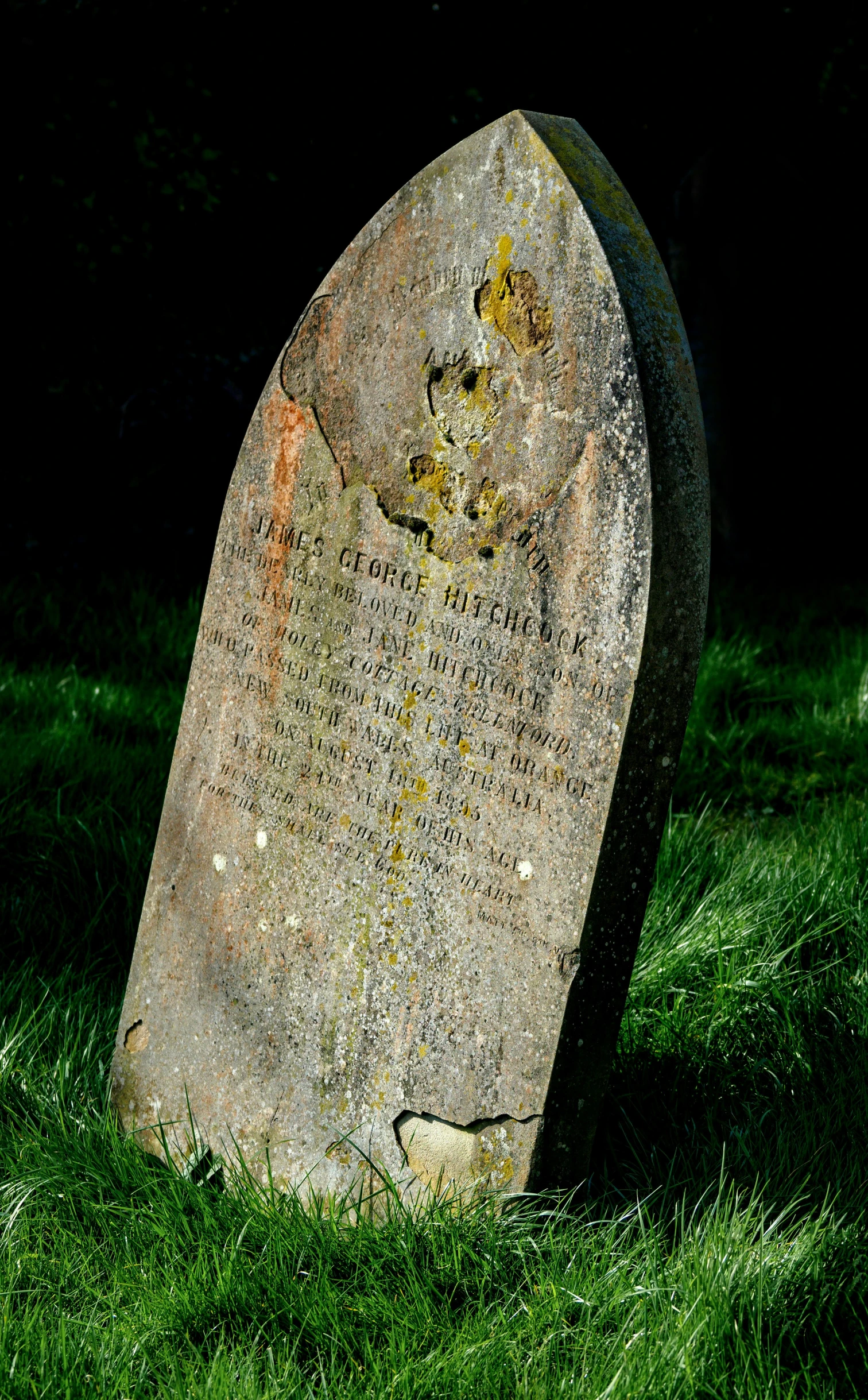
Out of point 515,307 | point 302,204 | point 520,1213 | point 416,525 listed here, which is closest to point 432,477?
point 416,525

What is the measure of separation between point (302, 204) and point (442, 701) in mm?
4058

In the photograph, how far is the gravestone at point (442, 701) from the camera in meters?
1.78

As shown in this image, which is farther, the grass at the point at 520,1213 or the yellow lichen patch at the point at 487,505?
the yellow lichen patch at the point at 487,505

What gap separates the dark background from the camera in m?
4.86

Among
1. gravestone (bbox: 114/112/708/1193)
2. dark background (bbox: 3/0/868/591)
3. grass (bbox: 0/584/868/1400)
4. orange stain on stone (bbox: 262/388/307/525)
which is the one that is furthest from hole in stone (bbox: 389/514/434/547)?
dark background (bbox: 3/0/868/591)

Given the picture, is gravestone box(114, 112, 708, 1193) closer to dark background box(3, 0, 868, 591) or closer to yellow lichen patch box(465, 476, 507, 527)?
yellow lichen patch box(465, 476, 507, 527)

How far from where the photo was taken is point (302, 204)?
535cm

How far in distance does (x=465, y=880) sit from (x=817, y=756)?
2312mm

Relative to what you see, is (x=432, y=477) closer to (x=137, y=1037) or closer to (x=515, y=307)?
(x=515, y=307)

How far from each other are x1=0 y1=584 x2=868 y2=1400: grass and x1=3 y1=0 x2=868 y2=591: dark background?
2.13 meters

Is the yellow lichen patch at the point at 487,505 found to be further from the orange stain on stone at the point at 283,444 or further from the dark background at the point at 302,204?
the dark background at the point at 302,204

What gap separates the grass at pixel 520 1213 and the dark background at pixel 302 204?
213cm

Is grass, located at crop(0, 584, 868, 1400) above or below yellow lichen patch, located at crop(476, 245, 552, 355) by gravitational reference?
below

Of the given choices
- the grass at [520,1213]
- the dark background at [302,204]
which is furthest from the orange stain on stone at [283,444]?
the dark background at [302,204]
